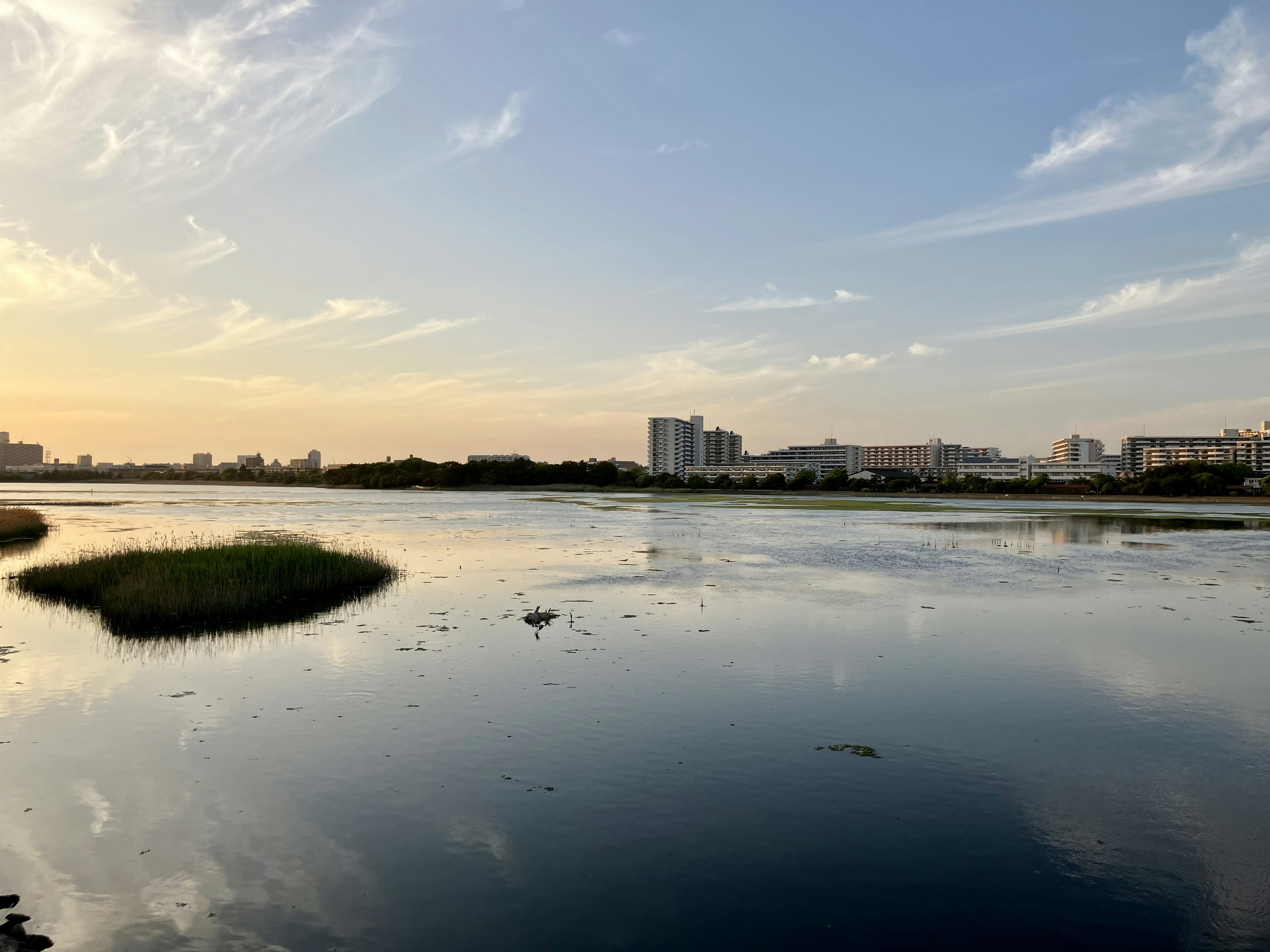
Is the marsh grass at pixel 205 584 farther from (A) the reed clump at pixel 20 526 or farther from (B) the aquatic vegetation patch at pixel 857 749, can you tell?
(A) the reed clump at pixel 20 526

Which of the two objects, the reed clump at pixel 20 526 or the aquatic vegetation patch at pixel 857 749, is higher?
the reed clump at pixel 20 526

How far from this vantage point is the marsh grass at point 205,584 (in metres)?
24.0

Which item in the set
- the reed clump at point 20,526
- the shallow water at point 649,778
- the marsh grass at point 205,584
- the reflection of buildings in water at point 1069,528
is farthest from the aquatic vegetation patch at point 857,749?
the reed clump at point 20,526

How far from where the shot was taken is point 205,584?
2622 cm

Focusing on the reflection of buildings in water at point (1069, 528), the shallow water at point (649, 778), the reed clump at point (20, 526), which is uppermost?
the reed clump at point (20, 526)

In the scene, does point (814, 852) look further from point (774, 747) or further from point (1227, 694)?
point (1227, 694)

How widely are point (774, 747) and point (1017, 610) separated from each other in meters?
16.7

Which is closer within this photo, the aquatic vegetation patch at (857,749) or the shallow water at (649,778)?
the shallow water at (649,778)

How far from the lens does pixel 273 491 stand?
620 ft

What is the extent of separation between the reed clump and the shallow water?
31.6 m

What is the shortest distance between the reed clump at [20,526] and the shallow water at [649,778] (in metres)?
31.6

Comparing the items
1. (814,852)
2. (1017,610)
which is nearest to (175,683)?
(814,852)

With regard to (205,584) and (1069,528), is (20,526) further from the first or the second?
(1069,528)

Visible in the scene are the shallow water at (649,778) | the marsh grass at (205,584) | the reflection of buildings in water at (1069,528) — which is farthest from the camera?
the reflection of buildings in water at (1069,528)
